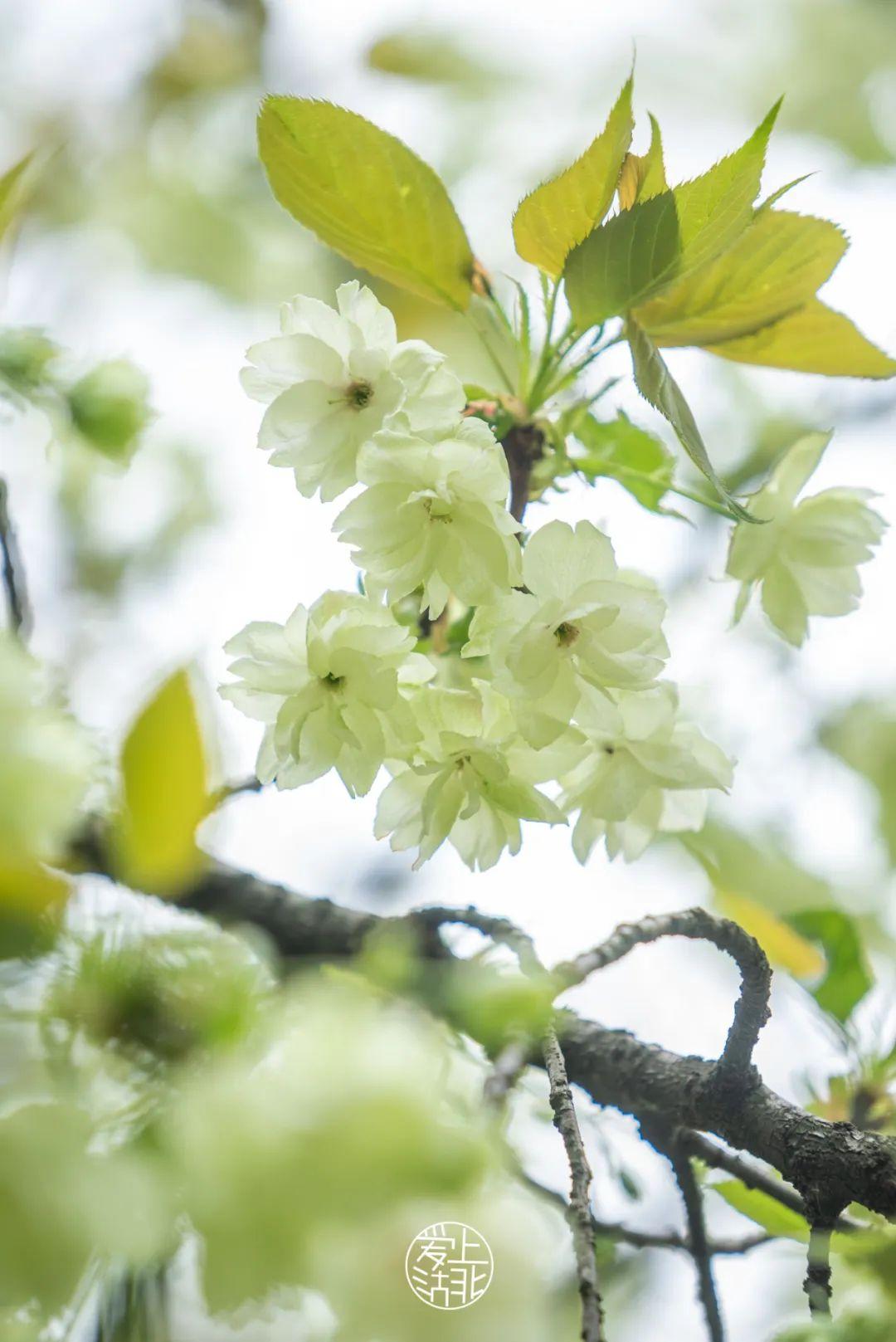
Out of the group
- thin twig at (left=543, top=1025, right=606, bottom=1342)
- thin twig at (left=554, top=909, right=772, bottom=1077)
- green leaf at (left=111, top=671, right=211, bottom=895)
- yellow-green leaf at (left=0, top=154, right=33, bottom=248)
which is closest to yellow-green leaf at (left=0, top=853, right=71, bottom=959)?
green leaf at (left=111, top=671, right=211, bottom=895)

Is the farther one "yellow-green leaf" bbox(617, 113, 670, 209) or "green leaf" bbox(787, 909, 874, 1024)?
"green leaf" bbox(787, 909, 874, 1024)

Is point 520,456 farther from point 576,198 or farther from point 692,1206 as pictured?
point 692,1206

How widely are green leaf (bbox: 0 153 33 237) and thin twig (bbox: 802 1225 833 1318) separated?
807 millimetres

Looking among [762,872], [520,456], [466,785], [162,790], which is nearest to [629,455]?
[520,456]

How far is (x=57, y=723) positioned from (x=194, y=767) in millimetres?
59

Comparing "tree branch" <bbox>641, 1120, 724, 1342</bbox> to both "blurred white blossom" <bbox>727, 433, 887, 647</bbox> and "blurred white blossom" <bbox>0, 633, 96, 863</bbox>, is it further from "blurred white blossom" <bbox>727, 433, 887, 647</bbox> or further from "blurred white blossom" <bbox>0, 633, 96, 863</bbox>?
"blurred white blossom" <bbox>0, 633, 96, 863</bbox>

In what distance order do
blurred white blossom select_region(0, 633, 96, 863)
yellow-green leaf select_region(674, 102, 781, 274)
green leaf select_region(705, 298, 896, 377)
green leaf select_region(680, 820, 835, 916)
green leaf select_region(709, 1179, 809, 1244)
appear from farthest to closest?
green leaf select_region(680, 820, 835, 916) < green leaf select_region(705, 298, 896, 377) < green leaf select_region(709, 1179, 809, 1244) < yellow-green leaf select_region(674, 102, 781, 274) < blurred white blossom select_region(0, 633, 96, 863)

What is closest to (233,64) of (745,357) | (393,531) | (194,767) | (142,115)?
(142,115)

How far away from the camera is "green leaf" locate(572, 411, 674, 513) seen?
3.10 feet

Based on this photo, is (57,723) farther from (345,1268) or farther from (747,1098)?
(747,1098)

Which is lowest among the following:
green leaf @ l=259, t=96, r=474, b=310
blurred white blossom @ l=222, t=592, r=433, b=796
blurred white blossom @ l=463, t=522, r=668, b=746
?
blurred white blossom @ l=222, t=592, r=433, b=796

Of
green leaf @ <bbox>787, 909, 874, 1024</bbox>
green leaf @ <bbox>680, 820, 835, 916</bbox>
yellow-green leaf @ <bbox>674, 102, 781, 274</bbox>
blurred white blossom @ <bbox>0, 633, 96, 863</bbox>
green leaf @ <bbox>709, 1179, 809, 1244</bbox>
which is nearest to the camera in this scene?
blurred white blossom @ <bbox>0, 633, 96, 863</bbox>

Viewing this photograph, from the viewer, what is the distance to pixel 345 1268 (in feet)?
1.27

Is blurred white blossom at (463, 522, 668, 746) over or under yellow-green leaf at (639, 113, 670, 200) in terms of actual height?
under
